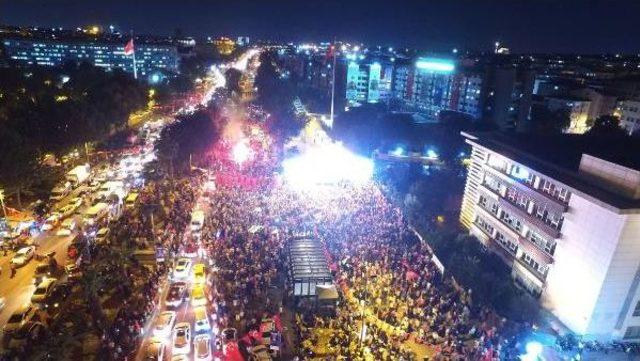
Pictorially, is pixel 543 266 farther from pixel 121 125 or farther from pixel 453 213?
pixel 121 125

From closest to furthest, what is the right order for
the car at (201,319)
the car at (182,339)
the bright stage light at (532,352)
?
the car at (182,339) → the bright stage light at (532,352) → the car at (201,319)

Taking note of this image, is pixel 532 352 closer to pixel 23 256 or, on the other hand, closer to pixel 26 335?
pixel 26 335

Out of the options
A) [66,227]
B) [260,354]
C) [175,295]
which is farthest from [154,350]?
[66,227]

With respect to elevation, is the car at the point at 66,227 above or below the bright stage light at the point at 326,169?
below

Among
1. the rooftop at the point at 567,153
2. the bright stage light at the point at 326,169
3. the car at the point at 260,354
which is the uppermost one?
the rooftop at the point at 567,153

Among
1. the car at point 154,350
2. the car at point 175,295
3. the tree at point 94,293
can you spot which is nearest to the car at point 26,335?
the tree at point 94,293

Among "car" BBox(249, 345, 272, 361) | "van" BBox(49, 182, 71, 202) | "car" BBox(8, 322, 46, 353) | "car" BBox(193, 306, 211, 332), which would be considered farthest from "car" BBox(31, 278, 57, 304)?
"van" BBox(49, 182, 71, 202)

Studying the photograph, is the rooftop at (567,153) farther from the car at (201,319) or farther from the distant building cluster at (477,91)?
the distant building cluster at (477,91)
